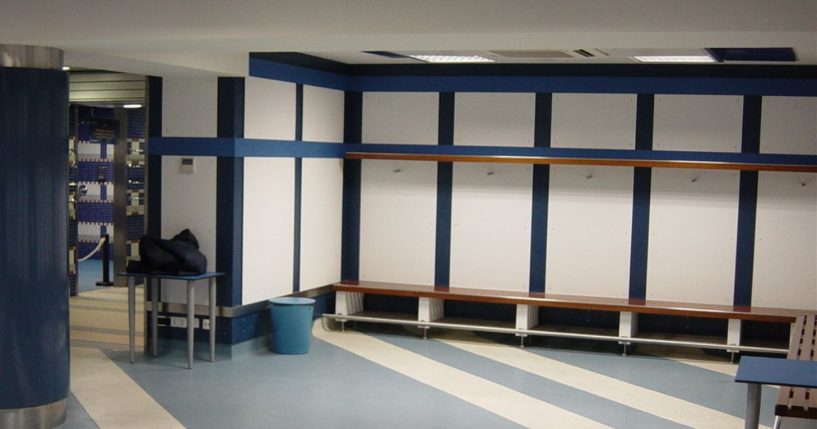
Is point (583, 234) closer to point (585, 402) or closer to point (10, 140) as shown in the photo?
point (585, 402)

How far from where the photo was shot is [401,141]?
962cm

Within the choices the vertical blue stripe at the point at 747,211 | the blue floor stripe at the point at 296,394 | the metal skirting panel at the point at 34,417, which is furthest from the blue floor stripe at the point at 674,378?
the metal skirting panel at the point at 34,417

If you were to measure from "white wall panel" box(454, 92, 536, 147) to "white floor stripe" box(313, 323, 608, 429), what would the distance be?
2193mm

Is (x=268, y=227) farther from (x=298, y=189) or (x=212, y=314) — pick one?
(x=212, y=314)

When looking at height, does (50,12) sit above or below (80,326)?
above

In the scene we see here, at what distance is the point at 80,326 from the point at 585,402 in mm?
4889

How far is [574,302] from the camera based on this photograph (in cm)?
886

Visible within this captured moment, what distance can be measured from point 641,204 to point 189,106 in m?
4.19

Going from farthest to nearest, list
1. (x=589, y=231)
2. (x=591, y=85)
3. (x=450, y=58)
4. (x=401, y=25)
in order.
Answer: (x=589, y=231)
(x=591, y=85)
(x=450, y=58)
(x=401, y=25)

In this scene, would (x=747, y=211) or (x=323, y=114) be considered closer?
(x=747, y=211)

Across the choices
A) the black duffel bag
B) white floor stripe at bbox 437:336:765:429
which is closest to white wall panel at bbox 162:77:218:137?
the black duffel bag

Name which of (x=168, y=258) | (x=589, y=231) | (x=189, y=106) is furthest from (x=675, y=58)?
(x=168, y=258)

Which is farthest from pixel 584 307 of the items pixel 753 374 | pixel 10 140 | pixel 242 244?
pixel 10 140

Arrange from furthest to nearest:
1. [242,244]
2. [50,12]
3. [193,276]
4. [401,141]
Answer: [401,141]
[242,244]
[193,276]
[50,12]
